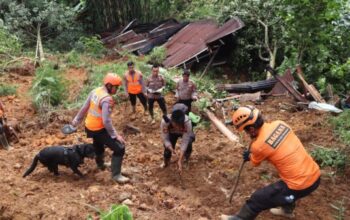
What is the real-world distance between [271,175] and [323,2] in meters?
5.03

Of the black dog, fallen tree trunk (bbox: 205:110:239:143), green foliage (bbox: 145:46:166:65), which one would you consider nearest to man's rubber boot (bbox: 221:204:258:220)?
the black dog

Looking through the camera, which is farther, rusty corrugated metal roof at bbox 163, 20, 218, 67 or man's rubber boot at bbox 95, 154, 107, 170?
rusty corrugated metal roof at bbox 163, 20, 218, 67

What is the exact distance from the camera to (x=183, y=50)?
51.5 ft

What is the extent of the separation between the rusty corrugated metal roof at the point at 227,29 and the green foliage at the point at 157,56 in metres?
1.64

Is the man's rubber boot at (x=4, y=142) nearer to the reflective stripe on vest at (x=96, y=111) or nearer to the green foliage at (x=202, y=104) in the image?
the reflective stripe on vest at (x=96, y=111)

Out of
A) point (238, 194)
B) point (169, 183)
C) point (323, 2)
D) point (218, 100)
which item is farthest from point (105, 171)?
point (323, 2)

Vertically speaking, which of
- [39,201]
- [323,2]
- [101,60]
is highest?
[323,2]

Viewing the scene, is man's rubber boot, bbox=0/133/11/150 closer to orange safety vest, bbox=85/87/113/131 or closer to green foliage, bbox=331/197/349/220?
orange safety vest, bbox=85/87/113/131

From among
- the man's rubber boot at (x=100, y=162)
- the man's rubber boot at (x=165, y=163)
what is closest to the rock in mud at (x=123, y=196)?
the man's rubber boot at (x=100, y=162)

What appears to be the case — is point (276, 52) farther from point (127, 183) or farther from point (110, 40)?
point (127, 183)

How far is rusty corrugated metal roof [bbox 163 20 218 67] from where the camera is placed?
1534cm

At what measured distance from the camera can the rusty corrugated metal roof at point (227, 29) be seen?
1492 centimetres

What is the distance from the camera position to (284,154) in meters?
5.34

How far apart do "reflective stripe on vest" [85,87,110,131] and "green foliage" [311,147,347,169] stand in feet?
12.3
